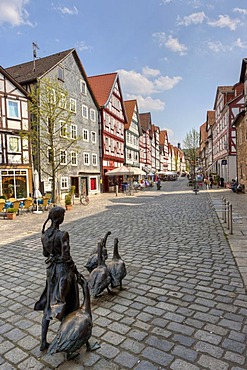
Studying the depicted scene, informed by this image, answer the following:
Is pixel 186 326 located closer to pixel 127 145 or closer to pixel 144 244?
pixel 144 244

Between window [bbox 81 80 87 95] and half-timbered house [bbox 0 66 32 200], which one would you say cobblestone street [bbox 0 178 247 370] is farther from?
window [bbox 81 80 87 95]

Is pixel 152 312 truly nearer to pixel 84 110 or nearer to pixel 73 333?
pixel 73 333

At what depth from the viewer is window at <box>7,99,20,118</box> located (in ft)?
60.0

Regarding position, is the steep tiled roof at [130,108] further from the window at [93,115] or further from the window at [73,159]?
the window at [73,159]

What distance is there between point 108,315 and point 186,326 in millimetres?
1010

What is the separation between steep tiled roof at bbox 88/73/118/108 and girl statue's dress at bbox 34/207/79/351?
2896 centimetres

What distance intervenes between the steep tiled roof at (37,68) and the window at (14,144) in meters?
5.01

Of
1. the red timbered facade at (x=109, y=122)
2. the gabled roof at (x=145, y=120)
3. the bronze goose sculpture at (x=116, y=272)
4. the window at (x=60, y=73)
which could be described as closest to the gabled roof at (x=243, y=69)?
the red timbered facade at (x=109, y=122)

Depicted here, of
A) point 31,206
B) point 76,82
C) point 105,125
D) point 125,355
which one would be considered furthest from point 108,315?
point 105,125

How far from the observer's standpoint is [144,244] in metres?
7.17

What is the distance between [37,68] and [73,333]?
2457 cm

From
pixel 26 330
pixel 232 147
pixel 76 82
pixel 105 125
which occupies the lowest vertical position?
pixel 26 330

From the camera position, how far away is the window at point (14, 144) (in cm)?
1822

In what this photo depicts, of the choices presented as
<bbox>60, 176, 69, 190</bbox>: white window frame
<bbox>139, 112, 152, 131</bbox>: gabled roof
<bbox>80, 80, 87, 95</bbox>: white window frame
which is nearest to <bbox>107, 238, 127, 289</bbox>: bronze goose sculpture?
<bbox>60, 176, 69, 190</bbox>: white window frame
